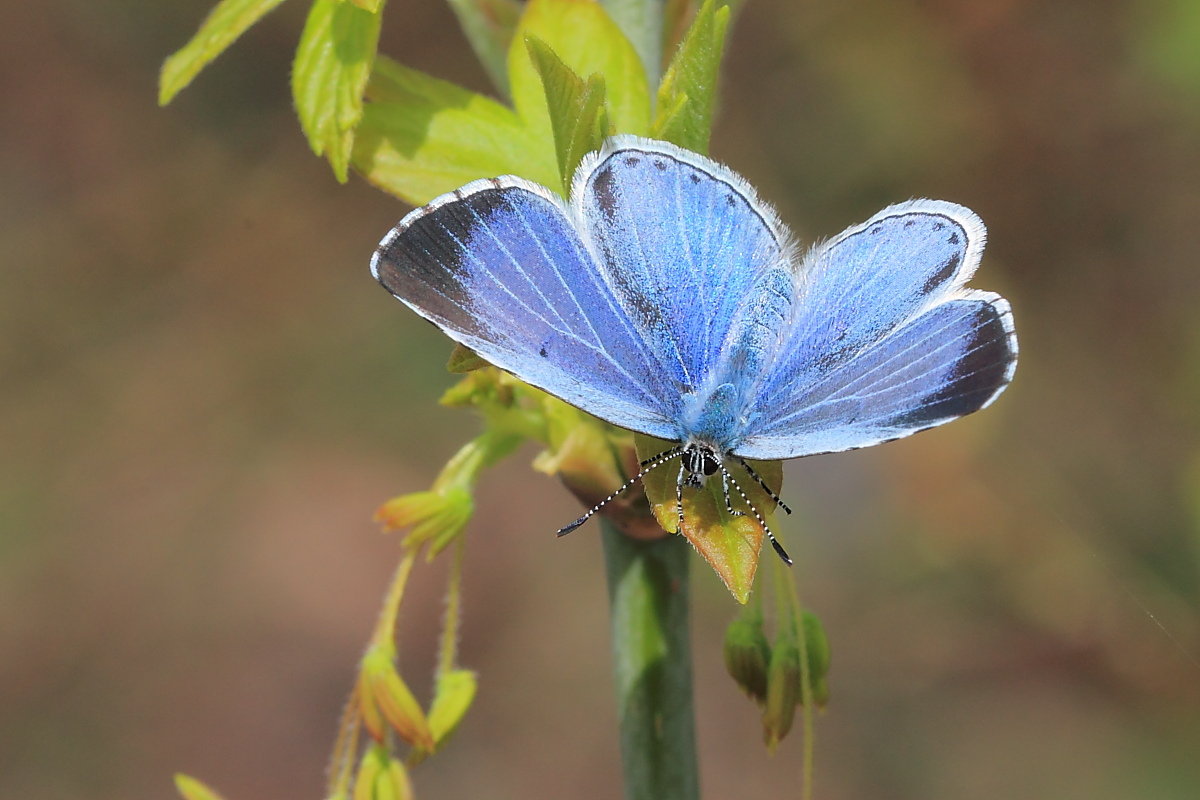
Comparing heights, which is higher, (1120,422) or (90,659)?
(90,659)

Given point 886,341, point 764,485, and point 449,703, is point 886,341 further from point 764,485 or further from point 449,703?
point 449,703

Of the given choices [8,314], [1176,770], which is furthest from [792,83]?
[8,314]

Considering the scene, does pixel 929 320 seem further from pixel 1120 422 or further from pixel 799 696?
pixel 1120 422

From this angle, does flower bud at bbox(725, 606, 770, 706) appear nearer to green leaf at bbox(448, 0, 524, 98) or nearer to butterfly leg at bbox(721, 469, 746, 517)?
butterfly leg at bbox(721, 469, 746, 517)

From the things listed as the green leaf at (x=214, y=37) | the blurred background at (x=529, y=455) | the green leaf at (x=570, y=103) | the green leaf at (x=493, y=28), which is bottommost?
the blurred background at (x=529, y=455)

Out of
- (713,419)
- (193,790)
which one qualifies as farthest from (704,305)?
(193,790)

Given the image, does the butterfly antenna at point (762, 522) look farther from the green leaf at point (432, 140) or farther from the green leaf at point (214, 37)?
the green leaf at point (214, 37)

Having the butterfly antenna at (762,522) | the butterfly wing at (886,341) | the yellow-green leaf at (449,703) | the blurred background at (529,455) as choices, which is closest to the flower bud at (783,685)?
the butterfly antenna at (762,522)
